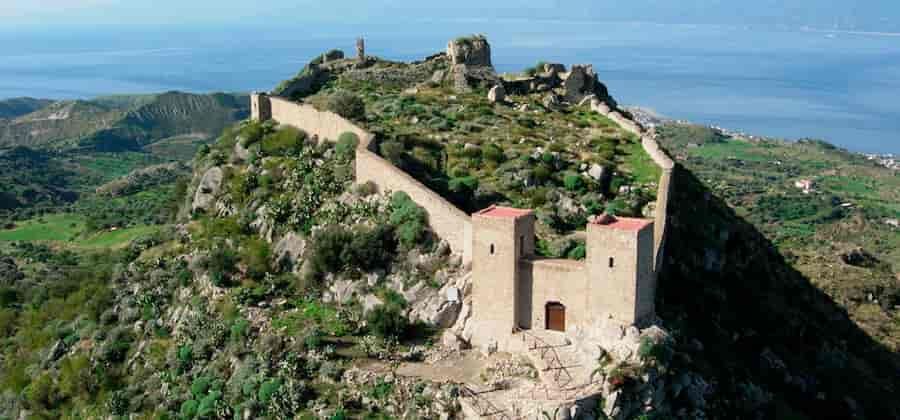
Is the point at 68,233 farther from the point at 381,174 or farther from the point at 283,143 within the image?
the point at 381,174

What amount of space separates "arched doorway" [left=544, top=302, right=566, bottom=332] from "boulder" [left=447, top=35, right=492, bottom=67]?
87.2 ft

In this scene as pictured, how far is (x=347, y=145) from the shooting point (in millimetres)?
28031

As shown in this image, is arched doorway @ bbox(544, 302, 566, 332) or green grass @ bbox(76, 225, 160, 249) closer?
arched doorway @ bbox(544, 302, 566, 332)

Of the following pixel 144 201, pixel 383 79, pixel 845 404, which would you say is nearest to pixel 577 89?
pixel 383 79

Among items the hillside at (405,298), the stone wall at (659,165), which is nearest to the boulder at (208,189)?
the hillside at (405,298)

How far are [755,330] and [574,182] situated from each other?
6.45 m

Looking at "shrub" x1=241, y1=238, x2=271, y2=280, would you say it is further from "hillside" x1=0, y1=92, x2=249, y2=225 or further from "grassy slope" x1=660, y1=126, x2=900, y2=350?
"hillside" x1=0, y1=92, x2=249, y2=225

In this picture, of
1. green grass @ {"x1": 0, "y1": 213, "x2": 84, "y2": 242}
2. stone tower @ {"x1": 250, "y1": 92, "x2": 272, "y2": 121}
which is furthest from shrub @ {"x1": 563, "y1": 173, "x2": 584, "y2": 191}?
green grass @ {"x1": 0, "y1": 213, "x2": 84, "y2": 242}

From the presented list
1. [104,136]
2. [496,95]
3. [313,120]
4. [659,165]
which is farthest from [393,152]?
[104,136]

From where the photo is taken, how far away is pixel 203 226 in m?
29.0

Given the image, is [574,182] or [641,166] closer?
[574,182]

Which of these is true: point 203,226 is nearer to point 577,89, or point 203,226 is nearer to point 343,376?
point 343,376

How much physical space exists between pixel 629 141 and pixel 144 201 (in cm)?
4816

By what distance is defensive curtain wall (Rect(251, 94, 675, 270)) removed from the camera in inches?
837
